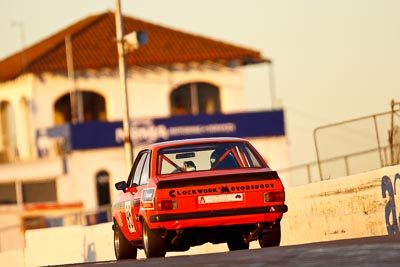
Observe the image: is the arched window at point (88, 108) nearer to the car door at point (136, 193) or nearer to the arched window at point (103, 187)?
the arched window at point (103, 187)

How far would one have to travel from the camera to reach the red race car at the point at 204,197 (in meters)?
17.8

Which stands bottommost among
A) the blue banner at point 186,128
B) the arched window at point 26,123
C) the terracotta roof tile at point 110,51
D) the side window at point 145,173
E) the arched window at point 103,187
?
the side window at point 145,173

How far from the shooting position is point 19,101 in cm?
7081

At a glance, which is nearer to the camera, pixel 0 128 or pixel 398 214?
pixel 398 214

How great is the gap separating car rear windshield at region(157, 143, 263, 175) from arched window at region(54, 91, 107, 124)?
51230 millimetres

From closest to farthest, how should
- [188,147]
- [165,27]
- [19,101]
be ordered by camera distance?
[188,147]
[19,101]
[165,27]

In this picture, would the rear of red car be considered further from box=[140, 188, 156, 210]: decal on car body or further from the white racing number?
the white racing number

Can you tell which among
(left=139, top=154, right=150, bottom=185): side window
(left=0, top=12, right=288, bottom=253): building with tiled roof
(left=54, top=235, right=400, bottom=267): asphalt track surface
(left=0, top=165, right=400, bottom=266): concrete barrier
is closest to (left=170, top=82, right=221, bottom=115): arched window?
(left=0, top=12, right=288, bottom=253): building with tiled roof

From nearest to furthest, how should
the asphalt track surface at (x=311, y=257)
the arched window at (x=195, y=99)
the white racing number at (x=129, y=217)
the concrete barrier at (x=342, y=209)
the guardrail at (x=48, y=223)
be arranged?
the asphalt track surface at (x=311, y=257)
the white racing number at (x=129, y=217)
the concrete barrier at (x=342, y=209)
the guardrail at (x=48, y=223)
the arched window at (x=195, y=99)

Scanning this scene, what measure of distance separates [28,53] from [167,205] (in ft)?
191

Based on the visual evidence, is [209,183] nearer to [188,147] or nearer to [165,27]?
[188,147]

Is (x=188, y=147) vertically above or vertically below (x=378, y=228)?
above

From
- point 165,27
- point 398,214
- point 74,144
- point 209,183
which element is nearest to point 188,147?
point 209,183

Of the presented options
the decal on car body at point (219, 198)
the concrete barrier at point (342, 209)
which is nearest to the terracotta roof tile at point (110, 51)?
the concrete barrier at point (342, 209)
